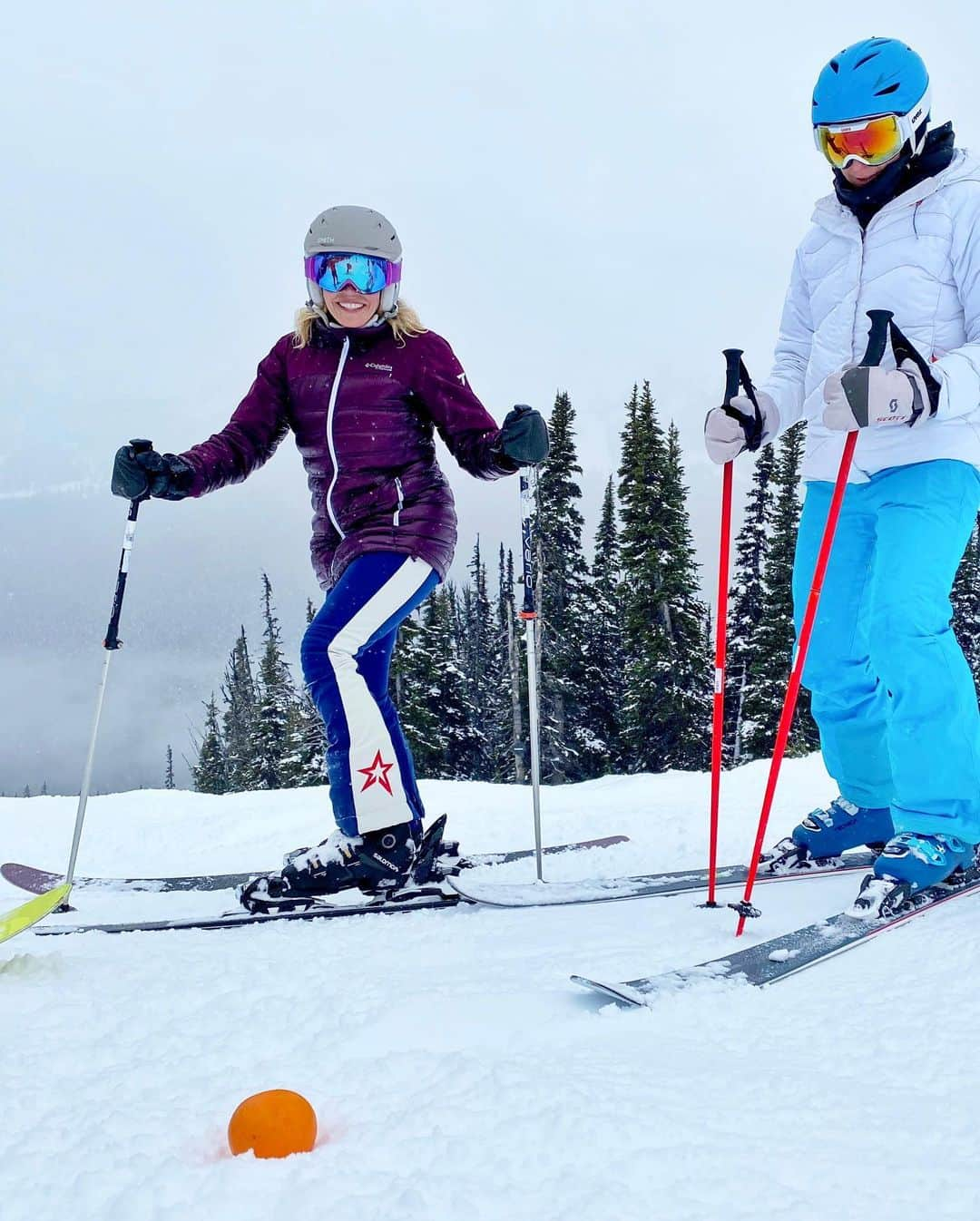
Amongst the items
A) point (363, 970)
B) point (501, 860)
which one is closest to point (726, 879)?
point (501, 860)

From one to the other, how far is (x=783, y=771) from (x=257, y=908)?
3924 mm

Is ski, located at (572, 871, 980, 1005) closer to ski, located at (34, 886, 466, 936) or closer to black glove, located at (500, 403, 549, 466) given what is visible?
ski, located at (34, 886, 466, 936)

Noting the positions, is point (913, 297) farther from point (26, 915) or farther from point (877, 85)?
point (26, 915)

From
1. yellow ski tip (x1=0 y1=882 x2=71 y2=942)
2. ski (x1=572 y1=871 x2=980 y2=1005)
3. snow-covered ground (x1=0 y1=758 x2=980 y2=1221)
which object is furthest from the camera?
yellow ski tip (x1=0 y1=882 x2=71 y2=942)

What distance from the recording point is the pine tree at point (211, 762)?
5262 cm

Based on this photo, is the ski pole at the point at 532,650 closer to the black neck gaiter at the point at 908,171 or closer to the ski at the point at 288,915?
the ski at the point at 288,915

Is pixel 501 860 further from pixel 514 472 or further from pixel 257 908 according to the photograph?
pixel 514 472

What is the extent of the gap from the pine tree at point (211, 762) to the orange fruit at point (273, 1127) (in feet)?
172

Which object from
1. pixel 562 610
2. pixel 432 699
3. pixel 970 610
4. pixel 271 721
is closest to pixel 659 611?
pixel 562 610

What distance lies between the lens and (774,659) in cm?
2748

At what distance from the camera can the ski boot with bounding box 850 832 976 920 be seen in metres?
2.83

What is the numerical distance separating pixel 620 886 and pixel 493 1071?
1.95 m

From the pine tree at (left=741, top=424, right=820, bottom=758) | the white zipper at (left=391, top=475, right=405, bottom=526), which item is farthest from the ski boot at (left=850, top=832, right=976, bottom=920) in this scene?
the pine tree at (left=741, top=424, right=820, bottom=758)

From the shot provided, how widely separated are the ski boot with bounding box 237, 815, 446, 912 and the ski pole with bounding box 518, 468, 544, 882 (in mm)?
473
